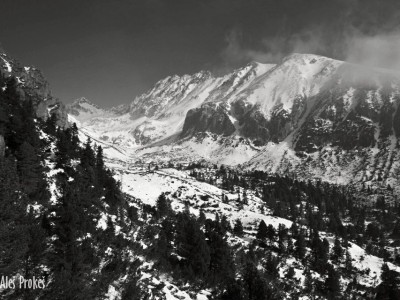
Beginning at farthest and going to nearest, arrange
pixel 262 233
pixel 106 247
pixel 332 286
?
pixel 262 233, pixel 332 286, pixel 106 247

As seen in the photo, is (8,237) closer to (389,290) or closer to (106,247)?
(106,247)

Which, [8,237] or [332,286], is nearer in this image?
[8,237]

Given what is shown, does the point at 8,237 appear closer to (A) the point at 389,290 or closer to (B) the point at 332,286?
(A) the point at 389,290

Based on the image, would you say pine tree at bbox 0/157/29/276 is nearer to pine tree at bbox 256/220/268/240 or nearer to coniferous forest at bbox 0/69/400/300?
coniferous forest at bbox 0/69/400/300

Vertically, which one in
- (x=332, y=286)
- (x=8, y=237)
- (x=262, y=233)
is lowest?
(x=332, y=286)

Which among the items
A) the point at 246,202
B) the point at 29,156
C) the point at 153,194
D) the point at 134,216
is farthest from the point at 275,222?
the point at 29,156

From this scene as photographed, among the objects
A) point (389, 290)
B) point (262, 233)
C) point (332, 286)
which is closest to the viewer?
point (389, 290)

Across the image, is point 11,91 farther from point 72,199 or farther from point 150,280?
point 150,280

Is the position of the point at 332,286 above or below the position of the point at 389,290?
above

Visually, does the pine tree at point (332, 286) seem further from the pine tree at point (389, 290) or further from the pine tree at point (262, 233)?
the pine tree at point (262, 233)

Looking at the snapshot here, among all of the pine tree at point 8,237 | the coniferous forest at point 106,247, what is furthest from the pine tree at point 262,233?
the pine tree at point 8,237

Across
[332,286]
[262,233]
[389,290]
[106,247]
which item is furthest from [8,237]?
[262,233]
